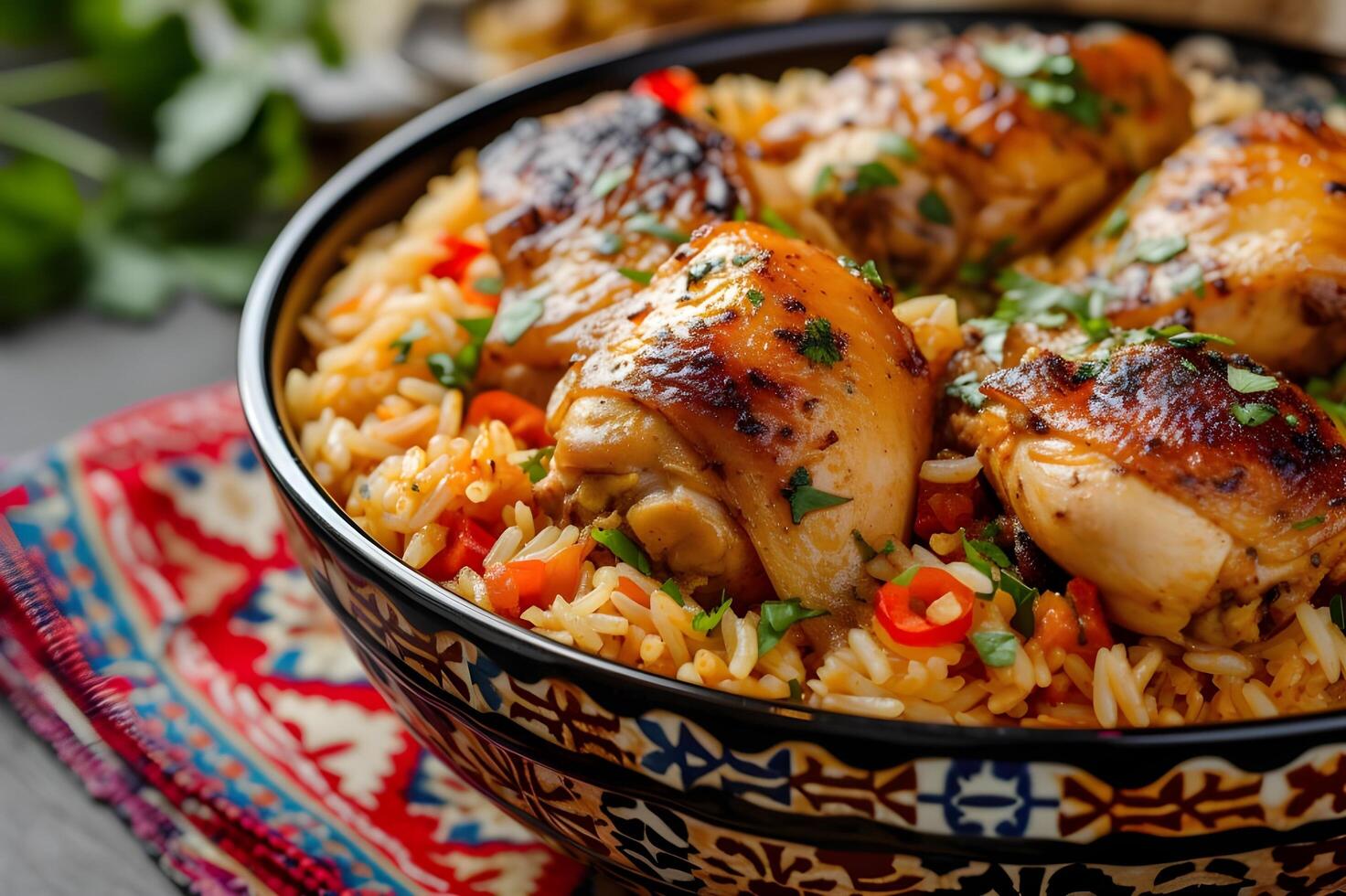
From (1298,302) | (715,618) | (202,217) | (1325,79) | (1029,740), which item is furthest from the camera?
(202,217)

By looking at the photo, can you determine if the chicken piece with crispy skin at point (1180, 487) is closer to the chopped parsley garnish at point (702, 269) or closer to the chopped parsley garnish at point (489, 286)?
the chopped parsley garnish at point (702, 269)

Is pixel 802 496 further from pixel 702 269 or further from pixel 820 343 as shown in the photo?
pixel 702 269

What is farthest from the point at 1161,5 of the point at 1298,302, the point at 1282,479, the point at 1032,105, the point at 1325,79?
the point at 1282,479

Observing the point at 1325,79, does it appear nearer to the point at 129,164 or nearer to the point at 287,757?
the point at 287,757

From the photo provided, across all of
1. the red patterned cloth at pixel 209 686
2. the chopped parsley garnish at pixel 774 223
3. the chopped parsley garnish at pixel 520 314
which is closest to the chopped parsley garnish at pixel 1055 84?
the chopped parsley garnish at pixel 774 223

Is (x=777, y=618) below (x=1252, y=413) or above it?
above

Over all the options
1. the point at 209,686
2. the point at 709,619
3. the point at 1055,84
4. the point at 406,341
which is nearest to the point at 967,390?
the point at 709,619

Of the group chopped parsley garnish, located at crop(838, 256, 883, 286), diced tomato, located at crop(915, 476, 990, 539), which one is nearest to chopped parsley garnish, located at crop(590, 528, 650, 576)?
diced tomato, located at crop(915, 476, 990, 539)
